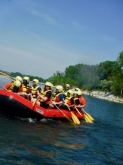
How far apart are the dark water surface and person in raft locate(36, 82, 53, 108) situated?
86 centimetres

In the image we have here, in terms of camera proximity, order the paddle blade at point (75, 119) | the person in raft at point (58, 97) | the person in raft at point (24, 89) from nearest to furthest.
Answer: the person in raft at point (24, 89), the person in raft at point (58, 97), the paddle blade at point (75, 119)

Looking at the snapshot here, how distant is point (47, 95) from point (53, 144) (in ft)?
13.3

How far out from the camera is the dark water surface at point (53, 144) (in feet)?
23.7

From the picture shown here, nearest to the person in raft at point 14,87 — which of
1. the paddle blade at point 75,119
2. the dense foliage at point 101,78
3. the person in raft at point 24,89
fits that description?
the person in raft at point 24,89

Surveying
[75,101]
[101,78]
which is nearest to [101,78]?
[101,78]

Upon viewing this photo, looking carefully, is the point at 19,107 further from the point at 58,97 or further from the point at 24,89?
the point at 58,97

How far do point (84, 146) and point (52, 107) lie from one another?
15.0ft

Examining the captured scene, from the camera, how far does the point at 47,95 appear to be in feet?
41.4

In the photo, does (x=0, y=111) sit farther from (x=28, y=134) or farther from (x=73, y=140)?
(x=73, y=140)

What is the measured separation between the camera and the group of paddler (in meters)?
12.6

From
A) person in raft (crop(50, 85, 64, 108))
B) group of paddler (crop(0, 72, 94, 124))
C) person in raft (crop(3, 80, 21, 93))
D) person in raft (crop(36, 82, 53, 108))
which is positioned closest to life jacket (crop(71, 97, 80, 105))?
group of paddler (crop(0, 72, 94, 124))

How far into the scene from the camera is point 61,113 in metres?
13.4

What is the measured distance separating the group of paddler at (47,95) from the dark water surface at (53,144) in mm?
1056

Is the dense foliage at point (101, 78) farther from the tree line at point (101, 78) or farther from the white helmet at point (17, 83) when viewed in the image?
the white helmet at point (17, 83)
